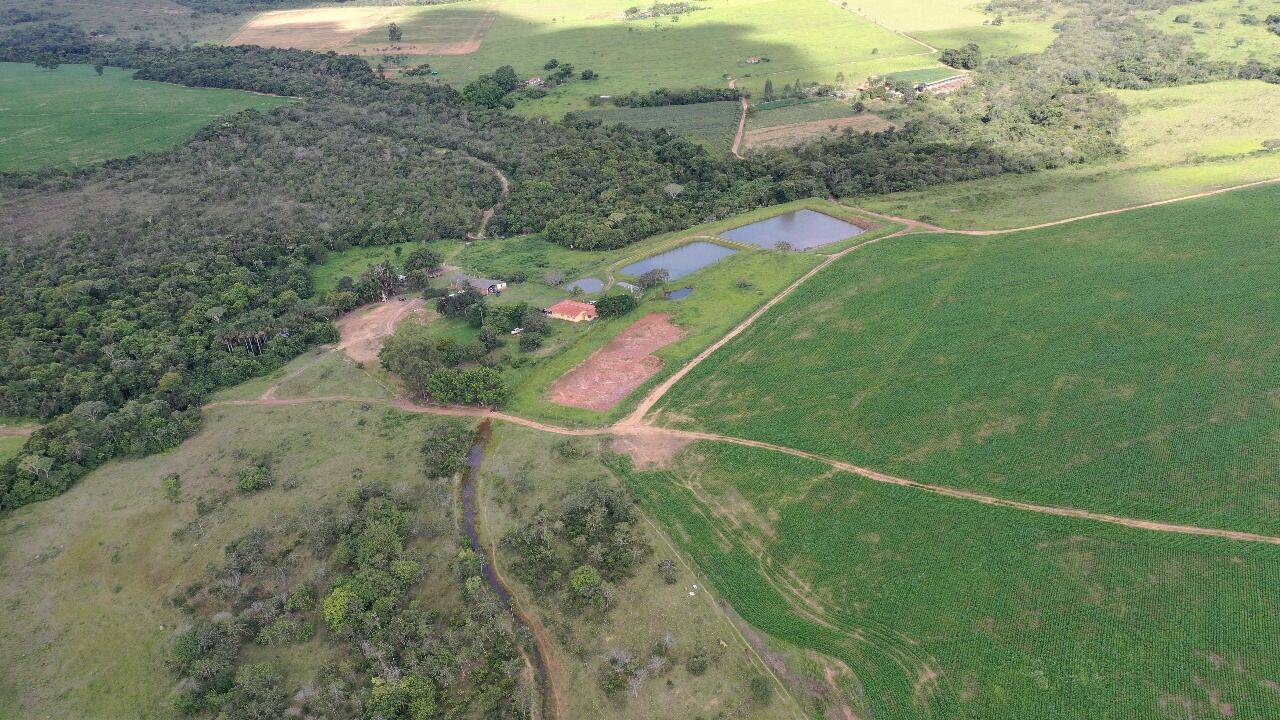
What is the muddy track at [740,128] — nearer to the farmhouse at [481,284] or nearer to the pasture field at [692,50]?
the pasture field at [692,50]

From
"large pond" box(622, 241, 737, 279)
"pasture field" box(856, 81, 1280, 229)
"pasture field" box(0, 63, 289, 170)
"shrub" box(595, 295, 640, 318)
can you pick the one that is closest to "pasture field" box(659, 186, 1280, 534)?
"pasture field" box(856, 81, 1280, 229)

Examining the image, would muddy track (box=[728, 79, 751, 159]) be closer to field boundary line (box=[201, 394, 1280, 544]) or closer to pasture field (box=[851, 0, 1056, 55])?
pasture field (box=[851, 0, 1056, 55])

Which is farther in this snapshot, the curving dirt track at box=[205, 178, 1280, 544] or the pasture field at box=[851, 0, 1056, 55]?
the pasture field at box=[851, 0, 1056, 55]

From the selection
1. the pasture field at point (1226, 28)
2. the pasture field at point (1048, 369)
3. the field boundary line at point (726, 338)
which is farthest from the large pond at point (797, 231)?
the pasture field at point (1226, 28)

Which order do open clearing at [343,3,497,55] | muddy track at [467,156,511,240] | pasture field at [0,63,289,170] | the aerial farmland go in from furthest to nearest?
open clearing at [343,3,497,55], pasture field at [0,63,289,170], muddy track at [467,156,511,240], the aerial farmland

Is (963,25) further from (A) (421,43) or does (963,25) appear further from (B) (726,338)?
(B) (726,338)

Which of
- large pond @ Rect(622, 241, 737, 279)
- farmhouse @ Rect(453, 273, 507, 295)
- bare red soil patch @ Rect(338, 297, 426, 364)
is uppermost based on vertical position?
large pond @ Rect(622, 241, 737, 279)
